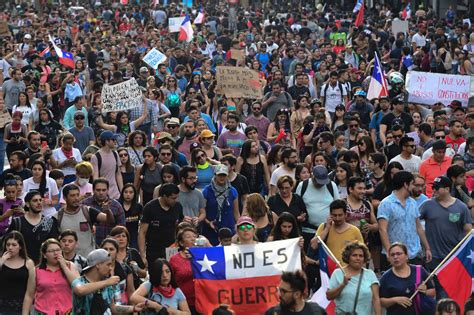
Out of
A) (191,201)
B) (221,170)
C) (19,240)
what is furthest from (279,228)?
(19,240)

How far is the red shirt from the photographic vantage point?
34.8 feet

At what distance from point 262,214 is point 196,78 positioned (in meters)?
10.1

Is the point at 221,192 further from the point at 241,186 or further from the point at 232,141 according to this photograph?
the point at 232,141

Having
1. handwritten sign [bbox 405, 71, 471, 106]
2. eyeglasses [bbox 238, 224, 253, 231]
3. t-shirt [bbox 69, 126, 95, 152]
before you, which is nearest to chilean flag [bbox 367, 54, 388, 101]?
handwritten sign [bbox 405, 71, 471, 106]

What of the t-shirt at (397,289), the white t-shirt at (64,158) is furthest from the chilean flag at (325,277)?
the white t-shirt at (64,158)

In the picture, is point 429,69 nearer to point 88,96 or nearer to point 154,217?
point 88,96

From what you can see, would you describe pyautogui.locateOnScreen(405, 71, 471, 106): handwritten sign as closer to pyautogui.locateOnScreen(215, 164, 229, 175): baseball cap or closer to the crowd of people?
the crowd of people

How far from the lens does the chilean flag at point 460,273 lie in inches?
416

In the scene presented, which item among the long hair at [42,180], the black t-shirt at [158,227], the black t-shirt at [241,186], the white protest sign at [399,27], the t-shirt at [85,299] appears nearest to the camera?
the t-shirt at [85,299]

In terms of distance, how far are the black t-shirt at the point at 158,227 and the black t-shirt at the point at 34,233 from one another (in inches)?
38.4

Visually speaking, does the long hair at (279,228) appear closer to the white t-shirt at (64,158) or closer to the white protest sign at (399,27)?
the white t-shirt at (64,158)

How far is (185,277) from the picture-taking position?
10.6m

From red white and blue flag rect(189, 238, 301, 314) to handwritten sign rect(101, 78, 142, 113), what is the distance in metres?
8.13

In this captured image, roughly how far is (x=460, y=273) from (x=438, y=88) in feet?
32.1
